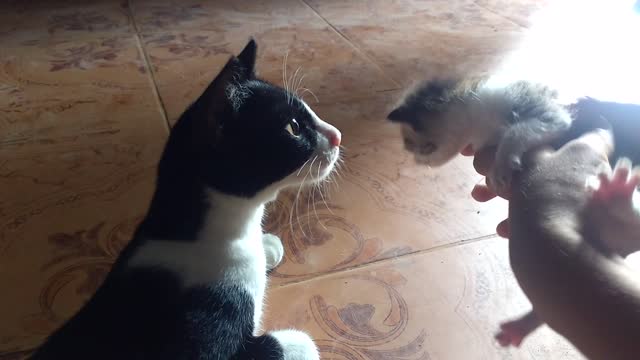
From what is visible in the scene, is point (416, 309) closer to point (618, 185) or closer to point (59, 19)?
point (618, 185)

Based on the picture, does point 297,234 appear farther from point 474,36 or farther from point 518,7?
point 518,7

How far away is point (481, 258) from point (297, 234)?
34cm

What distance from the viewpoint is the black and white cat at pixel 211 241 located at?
64 cm

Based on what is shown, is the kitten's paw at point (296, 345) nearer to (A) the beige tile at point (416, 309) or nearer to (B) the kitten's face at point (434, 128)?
(A) the beige tile at point (416, 309)

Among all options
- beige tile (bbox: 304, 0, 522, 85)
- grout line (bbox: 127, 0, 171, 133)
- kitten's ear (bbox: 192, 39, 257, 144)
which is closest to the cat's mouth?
kitten's ear (bbox: 192, 39, 257, 144)

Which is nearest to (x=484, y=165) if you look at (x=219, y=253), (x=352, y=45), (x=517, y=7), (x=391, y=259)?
(x=391, y=259)

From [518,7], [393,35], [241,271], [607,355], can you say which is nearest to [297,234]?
[241,271]

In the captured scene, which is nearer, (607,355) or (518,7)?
(607,355)

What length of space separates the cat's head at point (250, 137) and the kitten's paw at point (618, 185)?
1.15 feet

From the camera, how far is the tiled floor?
877 millimetres

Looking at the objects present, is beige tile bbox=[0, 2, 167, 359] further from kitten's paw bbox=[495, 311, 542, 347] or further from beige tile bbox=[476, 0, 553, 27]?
beige tile bbox=[476, 0, 553, 27]

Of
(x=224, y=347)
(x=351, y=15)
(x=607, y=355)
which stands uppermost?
(x=607, y=355)

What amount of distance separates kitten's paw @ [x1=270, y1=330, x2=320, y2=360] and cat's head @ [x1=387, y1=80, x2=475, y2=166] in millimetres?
389

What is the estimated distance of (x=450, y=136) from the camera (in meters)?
0.93
